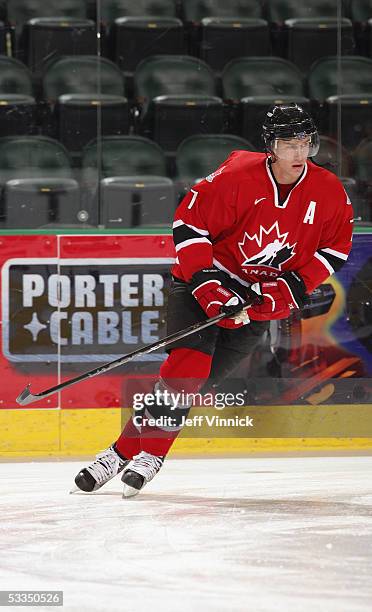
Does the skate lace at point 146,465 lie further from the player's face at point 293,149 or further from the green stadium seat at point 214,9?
the green stadium seat at point 214,9

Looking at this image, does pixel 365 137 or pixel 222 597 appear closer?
pixel 222 597

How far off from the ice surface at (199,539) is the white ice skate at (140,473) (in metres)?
0.04

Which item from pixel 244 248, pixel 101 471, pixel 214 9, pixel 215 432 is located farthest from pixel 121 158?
pixel 101 471

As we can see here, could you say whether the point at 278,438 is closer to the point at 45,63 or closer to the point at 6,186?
the point at 6,186

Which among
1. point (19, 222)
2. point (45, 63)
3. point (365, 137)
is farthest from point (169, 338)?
point (45, 63)

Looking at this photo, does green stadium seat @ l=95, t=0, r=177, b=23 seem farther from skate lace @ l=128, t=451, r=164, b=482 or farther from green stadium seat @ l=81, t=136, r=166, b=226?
skate lace @ l=128, t=451, r=164, b=482

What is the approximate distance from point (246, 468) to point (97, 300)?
0.86m

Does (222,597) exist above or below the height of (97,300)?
above

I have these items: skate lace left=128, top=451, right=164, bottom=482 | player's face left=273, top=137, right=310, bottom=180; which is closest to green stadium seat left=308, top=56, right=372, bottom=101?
player's face left=273, top=137, right=310, bottom=180

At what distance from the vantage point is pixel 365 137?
5.02 m

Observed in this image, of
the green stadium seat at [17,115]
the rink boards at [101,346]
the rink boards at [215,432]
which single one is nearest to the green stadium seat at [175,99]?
the green stadium seat at [17,115]

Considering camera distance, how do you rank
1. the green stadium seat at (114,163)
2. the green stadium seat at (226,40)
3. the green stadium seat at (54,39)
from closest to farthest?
the green stadium seat at (114,163)
the green stadium seat at (54,39)
the green stadium seat at (226,40)

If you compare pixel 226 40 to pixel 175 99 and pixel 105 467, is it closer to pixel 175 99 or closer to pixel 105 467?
pixel 175 99

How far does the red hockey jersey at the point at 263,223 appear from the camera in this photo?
11.0 ft
